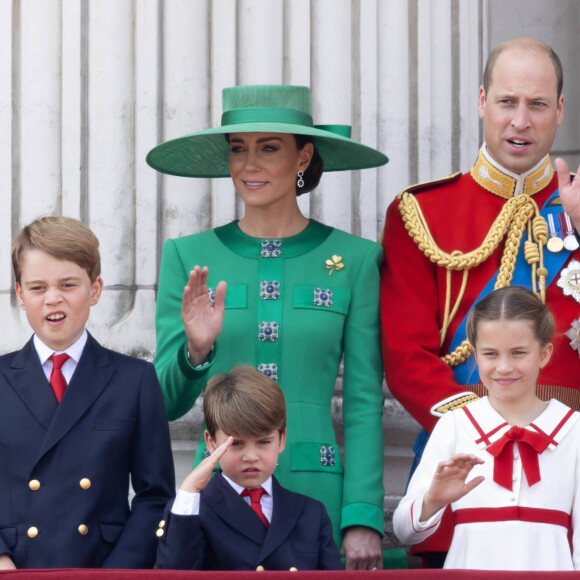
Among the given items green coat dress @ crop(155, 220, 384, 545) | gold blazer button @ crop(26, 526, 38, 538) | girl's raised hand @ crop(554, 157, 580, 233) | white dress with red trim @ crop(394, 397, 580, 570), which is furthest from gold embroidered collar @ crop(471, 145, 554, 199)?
gold blazer button @ crop(26, 526, 38, 538)

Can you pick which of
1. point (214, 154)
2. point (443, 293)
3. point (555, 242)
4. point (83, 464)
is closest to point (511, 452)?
point (443, 293)

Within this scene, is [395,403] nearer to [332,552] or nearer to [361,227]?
[361,227]

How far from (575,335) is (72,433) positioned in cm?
137

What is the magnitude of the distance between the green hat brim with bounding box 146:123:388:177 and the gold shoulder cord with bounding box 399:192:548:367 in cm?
24

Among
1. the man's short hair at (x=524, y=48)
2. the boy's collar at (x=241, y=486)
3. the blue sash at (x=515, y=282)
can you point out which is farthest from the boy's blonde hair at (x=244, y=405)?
the man's short hair at (x=524, y=48)

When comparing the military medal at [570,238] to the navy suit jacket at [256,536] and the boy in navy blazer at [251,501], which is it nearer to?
the boy in navy blazer at [251,501]

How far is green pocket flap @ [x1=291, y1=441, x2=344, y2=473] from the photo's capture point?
12.0ft

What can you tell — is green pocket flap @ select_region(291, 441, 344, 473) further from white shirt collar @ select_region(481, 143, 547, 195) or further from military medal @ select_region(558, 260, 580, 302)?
white shirt collar @ select_region(481, 143, 547, 195)

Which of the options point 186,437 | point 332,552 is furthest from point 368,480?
point 186,437

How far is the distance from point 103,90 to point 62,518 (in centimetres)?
192

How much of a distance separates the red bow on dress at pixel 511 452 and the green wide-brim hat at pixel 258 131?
1016 mm

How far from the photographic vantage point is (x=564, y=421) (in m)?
3.38

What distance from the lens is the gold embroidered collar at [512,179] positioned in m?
3.92

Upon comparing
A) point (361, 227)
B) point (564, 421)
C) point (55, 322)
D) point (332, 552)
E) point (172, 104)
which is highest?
point (172, 104)
